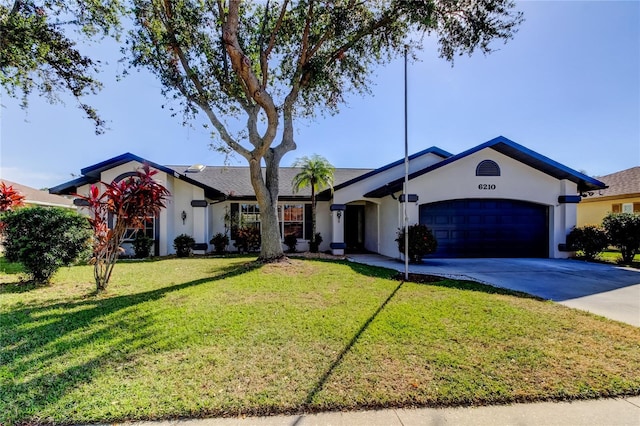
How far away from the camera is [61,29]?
33.3ft

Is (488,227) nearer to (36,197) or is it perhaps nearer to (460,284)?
(460,284)

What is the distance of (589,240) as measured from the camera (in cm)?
1320

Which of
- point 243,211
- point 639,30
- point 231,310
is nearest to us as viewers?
point 231,310

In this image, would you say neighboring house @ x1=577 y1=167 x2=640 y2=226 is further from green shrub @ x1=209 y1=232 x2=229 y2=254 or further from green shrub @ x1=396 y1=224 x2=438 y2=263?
Answer: green shrub @ x1=209 y1=232 x2=229 y2=254

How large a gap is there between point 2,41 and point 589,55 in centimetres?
1918

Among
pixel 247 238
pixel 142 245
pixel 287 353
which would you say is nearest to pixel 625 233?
pixel 287 353

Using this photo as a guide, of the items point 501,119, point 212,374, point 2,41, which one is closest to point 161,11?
point 2,41

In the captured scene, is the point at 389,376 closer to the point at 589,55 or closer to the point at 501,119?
the point at 589,55

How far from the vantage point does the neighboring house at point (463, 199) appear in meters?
13.6

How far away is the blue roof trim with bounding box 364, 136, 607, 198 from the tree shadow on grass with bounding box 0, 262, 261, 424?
10761 millimetres

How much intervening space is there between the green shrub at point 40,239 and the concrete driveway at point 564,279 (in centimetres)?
991

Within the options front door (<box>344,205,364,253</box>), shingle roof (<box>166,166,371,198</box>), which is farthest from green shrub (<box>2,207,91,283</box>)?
front door (<box>344,205,364,253</box>)

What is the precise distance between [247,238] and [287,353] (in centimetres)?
1232

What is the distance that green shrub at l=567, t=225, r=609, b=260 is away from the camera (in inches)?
513
